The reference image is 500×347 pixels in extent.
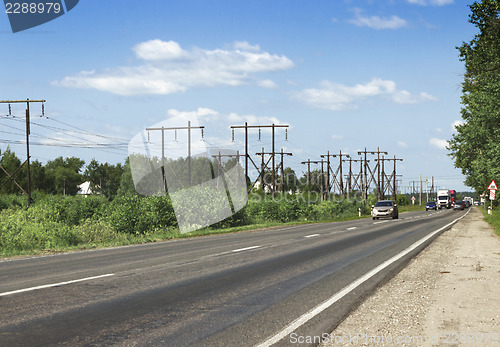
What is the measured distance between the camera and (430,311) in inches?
291

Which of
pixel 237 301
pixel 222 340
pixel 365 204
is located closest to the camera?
pixel 222 340

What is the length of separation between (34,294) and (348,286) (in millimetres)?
5470

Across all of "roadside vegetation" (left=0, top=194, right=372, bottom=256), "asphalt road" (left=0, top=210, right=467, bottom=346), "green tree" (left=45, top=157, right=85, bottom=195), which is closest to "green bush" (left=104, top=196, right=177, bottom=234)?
"roadside vegetation" (left=0, top=194, right=372, bottom=256)

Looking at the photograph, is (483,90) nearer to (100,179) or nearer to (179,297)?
(179,297)

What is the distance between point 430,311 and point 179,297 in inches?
151

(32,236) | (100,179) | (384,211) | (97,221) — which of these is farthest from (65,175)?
(32,236)

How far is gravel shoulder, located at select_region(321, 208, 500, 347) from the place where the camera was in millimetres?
5891

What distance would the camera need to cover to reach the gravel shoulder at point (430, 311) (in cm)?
589

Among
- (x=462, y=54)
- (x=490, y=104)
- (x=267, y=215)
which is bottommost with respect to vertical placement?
(x=267, y=215)

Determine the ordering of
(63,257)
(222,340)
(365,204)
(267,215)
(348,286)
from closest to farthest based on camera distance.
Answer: (222,340), (348,286), (63,257), (267,215), (365,204)

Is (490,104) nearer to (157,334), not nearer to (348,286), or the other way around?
(348,286)

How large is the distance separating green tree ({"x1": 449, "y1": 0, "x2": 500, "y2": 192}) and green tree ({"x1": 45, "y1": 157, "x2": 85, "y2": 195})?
106 m

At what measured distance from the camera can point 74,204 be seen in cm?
3294

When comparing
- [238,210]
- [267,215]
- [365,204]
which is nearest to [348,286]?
[238,210]
